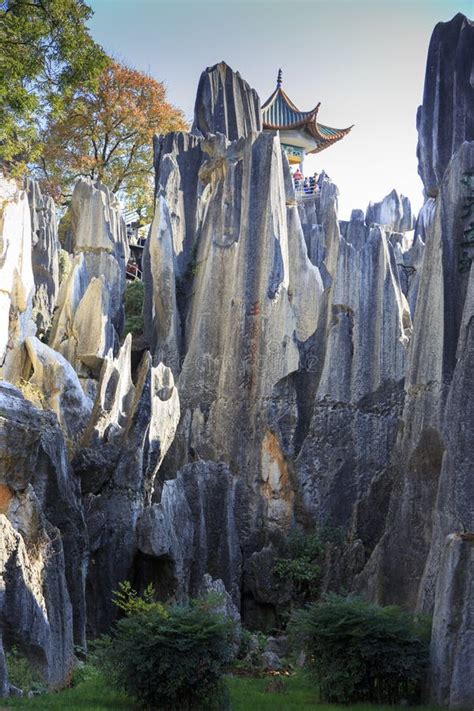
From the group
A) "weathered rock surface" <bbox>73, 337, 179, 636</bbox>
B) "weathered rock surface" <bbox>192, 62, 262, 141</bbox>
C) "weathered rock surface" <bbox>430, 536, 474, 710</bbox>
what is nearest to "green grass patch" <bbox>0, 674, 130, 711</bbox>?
"weathered rock surface" <bbox>430, 536, 474, 710</bbox>

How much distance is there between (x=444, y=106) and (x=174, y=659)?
17.0 metres

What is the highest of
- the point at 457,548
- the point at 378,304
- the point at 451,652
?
the point at 378,304

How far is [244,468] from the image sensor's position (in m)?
21.9

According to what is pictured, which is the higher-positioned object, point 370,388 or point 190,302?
point 190,302

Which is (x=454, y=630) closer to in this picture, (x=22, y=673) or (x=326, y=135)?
(x=22, y=673)

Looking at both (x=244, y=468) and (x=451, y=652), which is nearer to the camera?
(x=451, y=652)

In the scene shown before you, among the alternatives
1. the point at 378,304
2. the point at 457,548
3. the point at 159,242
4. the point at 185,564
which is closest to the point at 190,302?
the point at 159,242

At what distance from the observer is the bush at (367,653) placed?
38.2 feet

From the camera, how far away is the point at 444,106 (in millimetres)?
24188

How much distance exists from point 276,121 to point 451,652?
36186 millimetres

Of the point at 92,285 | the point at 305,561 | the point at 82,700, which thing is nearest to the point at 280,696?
the point at 82,700

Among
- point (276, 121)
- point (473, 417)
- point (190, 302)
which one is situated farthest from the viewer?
point (276, 121)

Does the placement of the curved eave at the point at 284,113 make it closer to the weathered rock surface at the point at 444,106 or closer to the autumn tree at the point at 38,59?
the weathered rock surface at the point at 444,106

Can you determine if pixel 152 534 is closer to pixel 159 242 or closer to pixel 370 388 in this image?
pixel 370 388
